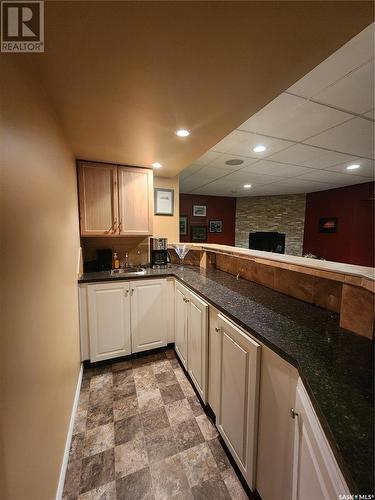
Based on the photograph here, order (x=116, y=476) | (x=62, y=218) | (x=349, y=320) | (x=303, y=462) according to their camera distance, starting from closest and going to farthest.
A: (x=303, y=462) < (x=349, y=320) < (x=116, y=476) < (x=62, y=218)

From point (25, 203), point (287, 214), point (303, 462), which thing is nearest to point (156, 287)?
point (25, 203)

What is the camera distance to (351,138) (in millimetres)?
2246

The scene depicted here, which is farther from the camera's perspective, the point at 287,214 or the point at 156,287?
the point at 287,214

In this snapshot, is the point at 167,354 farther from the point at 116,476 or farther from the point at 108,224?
the point at 108,224

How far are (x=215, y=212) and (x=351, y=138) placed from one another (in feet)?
13.4

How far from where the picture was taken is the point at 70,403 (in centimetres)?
147

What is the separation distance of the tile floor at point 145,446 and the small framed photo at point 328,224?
4.75 metres

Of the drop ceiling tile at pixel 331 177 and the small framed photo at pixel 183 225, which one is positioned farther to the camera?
the small framed photo at pixel 183 225

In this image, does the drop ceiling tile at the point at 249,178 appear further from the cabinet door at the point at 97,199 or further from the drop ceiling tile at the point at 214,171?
the cabinet door at the point at 97,199

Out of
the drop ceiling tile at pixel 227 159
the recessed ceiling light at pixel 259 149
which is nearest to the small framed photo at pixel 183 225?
the drop ceiling tile at pixel 227 159

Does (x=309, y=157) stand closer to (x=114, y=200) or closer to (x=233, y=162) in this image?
(x=233, y=162)

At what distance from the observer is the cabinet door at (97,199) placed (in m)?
2.20

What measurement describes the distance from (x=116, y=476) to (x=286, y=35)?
90.9 inches

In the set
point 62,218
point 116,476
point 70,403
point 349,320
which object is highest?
point 62,218
